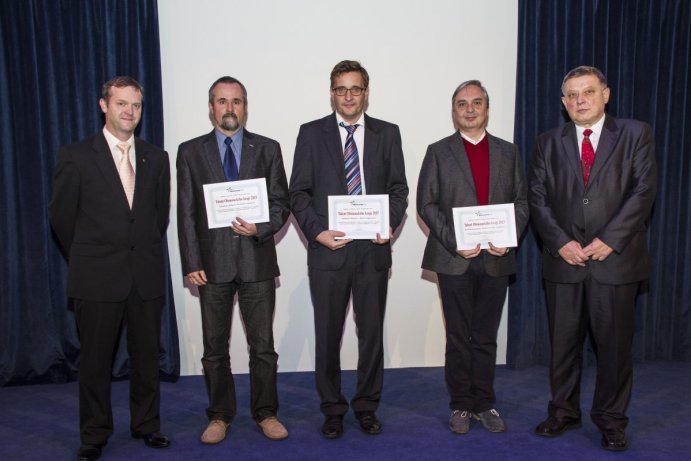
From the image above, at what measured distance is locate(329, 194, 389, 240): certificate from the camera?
344 cm

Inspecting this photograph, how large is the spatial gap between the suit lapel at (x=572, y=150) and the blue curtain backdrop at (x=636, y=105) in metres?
1.44

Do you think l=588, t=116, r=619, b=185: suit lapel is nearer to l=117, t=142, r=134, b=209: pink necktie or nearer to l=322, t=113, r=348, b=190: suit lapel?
l=322, t=113, r=348, b=190: suit lapel

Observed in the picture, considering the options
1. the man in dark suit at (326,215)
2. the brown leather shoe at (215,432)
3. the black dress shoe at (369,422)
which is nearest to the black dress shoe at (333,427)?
the man in dark suit at (326,215)

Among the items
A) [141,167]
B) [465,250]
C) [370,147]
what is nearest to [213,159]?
[141,167]

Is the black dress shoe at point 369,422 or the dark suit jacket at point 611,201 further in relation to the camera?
the black dress shoe at point 369,422

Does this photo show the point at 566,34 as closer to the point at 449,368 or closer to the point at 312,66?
the point at 312,66

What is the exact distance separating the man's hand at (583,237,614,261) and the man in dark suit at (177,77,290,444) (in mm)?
1707

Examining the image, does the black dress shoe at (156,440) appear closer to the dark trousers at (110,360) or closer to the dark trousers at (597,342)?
the dark trousers at (110,360)

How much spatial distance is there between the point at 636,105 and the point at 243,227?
3.55 meters

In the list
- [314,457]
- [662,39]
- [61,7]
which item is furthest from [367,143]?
[662,39]

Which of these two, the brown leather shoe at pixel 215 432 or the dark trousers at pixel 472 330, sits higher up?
the dark trousers at pixel 472 330

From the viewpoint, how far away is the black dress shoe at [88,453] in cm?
332

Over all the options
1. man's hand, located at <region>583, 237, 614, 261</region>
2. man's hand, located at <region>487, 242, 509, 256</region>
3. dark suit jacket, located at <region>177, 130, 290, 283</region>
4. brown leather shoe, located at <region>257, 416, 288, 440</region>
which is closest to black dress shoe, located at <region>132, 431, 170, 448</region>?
brown leather shoe, located at <region>257, 416, 288, 440</region>

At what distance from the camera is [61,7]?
455 centimetres
